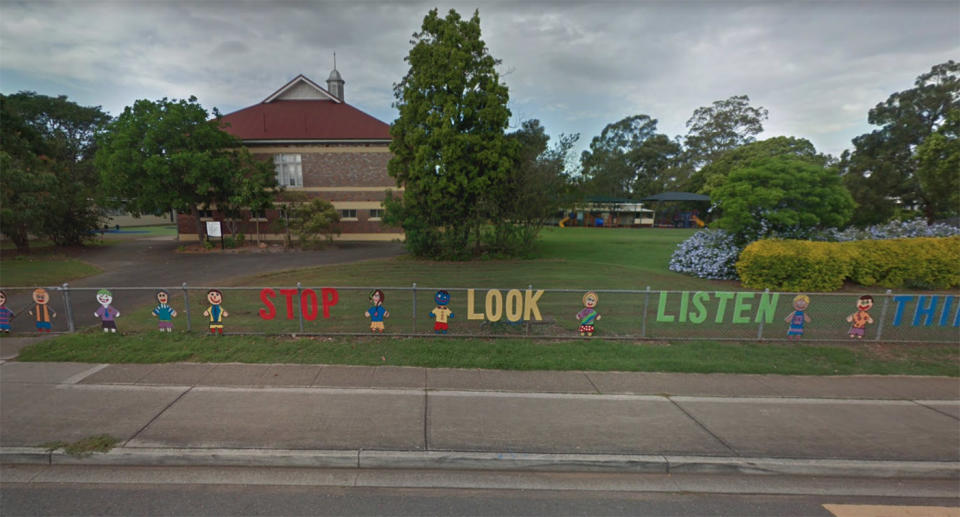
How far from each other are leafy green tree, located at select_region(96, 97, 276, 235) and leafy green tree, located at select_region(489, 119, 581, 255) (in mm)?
14194

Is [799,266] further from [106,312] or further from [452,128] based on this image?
[106,312]

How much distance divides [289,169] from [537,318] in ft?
86.4

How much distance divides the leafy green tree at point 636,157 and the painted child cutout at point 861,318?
46.2m

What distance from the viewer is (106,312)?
7219 millimetres

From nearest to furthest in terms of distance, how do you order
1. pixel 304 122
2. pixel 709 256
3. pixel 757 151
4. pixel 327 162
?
pixel 709 256, pixel 327 162, pixel 304 122, pixel 757 151

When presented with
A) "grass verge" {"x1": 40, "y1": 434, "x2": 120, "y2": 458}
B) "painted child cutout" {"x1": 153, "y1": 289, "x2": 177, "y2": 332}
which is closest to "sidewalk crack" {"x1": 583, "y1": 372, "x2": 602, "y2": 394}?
"grass verge" {"x1": 40, "y1": 434, "x2": 120, "y2": 458}

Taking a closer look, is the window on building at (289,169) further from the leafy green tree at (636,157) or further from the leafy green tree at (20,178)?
the leafy green tree at (636,157)

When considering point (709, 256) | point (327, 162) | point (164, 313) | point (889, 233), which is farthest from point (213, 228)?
point (889, 233)

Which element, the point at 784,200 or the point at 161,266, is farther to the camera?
the point at 161,266

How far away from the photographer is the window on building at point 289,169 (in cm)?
2781

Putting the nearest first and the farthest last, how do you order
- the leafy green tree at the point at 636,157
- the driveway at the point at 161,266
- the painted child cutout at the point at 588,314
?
the painted child cutout at the point at 588,314
the driveway at the point at 161,266
the leafy green tree at the point at 636,157

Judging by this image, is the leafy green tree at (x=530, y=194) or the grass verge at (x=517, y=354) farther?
the leafy green tree at (x=530, y=194)

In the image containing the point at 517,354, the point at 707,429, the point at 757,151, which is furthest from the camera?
the point at 757,151

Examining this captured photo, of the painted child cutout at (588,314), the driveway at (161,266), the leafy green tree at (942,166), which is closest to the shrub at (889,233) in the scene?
the leafy green tree at (942,166)
